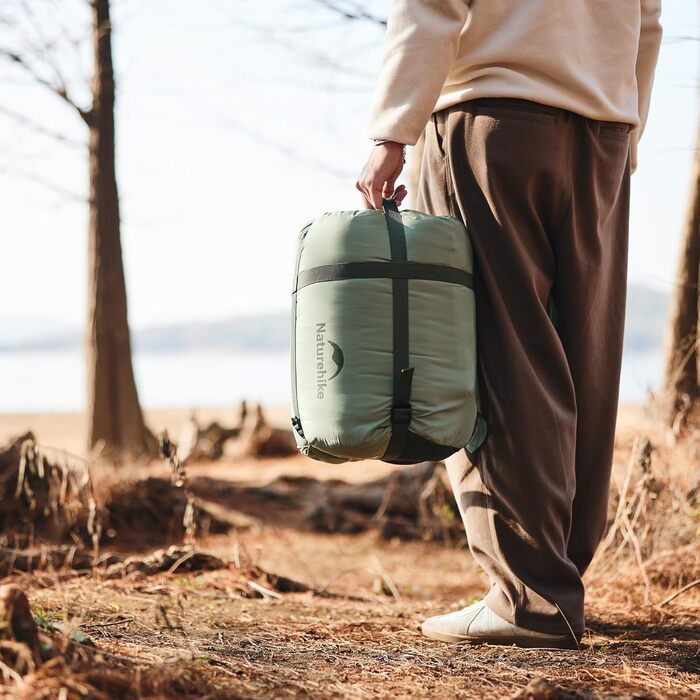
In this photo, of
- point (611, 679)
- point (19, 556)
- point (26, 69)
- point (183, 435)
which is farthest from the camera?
point (183, 435)

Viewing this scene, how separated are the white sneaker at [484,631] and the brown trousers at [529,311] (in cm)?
3

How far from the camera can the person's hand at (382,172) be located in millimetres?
2289

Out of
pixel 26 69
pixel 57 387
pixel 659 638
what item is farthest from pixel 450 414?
pixel 57 387

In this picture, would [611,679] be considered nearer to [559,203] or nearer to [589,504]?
[589,504]

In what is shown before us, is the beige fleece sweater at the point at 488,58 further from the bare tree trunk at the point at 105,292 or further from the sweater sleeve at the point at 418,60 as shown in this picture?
the bare tree trunk at the point at 105,292

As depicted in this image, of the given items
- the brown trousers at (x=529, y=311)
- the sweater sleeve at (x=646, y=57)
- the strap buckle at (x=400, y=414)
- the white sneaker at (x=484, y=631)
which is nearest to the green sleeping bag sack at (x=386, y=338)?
the strap buckle at (x=400, y=414)

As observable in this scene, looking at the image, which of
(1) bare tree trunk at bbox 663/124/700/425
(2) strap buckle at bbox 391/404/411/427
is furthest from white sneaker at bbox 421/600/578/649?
(1) bare tree trunk at bbox 663/124/700/425

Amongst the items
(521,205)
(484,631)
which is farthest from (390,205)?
(484,631)

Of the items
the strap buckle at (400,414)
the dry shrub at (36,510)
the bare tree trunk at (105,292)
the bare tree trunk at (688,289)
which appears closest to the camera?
the strap buckle at (400,414)

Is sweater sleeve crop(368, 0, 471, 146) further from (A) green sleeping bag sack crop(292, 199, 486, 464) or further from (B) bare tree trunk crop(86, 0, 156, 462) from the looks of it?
(B) bare tree trunk crop(86, 0, 156, 462)

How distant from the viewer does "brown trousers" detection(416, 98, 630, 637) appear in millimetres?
Result: 2258

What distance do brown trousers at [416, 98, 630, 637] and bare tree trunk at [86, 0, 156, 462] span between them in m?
7.25

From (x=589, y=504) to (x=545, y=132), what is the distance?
1.06 m

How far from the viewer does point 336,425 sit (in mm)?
2139
